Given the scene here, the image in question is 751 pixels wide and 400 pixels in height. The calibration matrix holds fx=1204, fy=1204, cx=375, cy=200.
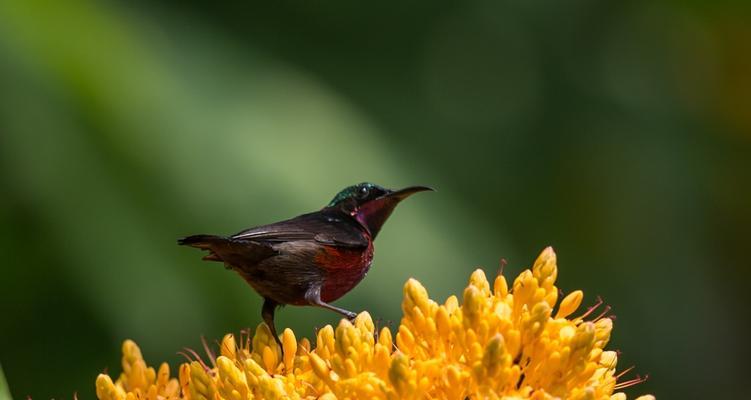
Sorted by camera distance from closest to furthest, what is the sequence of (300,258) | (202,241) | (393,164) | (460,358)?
(460,358), (202,241), (300,258), (393,164)

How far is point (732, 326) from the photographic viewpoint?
9.80 m

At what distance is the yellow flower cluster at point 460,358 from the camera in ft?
9.68

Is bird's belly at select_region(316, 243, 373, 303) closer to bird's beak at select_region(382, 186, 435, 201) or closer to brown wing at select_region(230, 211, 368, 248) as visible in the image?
brown wing at select_region(230, 211, 368, 248)

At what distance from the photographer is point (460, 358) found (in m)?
3.09

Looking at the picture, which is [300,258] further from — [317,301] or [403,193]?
[403,193]

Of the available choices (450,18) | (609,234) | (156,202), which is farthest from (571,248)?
(156,202)

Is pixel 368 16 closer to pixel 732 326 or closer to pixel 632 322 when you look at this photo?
pixel 632 322

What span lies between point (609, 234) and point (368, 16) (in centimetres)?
254

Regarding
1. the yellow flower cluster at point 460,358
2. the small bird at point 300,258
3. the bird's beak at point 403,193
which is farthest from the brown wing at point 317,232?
the yellow flower cluster at point 460,358

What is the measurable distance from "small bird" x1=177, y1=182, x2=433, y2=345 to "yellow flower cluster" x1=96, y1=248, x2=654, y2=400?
217 millimetres

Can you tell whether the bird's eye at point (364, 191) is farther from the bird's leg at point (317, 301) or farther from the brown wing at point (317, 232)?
the bird's leg at point (317, 301)

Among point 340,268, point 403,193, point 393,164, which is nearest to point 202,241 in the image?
point 340,268

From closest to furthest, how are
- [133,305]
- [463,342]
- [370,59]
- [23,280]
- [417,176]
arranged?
[463,342] → [133,305] → [23,280] → [417,176] → [370,59]

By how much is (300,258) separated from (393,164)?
3.64 metres
